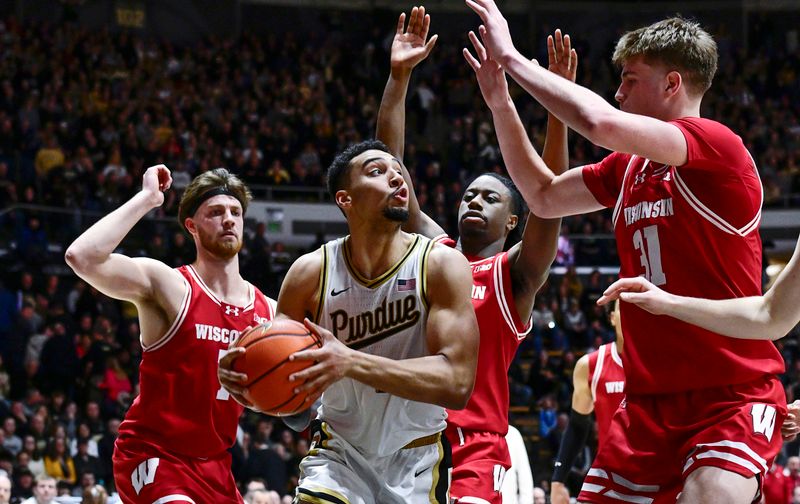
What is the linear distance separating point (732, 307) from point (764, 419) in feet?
1.45

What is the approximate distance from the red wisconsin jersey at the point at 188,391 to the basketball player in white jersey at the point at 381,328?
1027 mm

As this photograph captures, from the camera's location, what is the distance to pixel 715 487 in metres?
3.63

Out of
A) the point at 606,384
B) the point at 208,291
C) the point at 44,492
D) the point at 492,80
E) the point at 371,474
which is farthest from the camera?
the point at 44,492

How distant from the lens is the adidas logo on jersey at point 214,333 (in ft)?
17.8

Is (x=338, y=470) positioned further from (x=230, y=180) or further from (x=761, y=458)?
(x=230, y=180)

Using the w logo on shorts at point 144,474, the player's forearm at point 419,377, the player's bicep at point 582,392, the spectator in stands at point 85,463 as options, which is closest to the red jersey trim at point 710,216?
the player's forearm at point 419,377

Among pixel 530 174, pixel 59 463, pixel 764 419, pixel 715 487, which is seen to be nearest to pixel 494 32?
pixel 530 174

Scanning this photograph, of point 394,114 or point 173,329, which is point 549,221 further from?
point 173,329

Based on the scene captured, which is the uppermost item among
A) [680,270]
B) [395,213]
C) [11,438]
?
[395,213]

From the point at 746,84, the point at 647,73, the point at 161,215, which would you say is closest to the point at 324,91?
the point at 161,215

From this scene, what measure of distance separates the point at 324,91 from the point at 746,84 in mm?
10225

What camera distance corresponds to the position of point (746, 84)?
25734 mm

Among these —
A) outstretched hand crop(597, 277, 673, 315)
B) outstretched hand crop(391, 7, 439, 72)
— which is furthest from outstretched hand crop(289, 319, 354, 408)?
outstretched hand crop(391, 7, 439, 72)

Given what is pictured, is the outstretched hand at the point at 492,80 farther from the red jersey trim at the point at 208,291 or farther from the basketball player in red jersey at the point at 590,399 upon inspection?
the basketball player in red jersey at the point at 590,399
